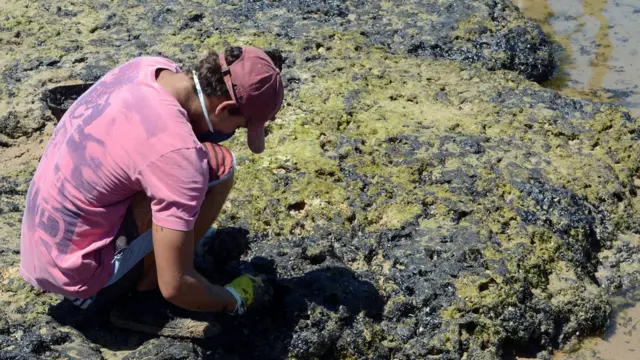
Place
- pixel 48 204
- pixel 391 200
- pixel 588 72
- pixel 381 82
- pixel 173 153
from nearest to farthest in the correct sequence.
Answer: pixel 173 153 < pixel 48 204 < pixel 391 200 < pixel 381 82 < pixel 588 72

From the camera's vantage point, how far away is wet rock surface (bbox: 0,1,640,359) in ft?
9.69

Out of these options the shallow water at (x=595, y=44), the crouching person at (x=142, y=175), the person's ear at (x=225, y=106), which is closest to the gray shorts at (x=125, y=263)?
the crouching person at (x=142, y=175)

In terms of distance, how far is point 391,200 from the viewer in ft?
11.6

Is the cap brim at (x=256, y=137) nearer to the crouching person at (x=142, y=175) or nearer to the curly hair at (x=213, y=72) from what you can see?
the crouching person at (x=142, y=175)

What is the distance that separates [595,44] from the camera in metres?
6.15

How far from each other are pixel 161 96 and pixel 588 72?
412cm

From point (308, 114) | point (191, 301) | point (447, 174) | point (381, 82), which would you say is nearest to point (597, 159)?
point (447, 174)

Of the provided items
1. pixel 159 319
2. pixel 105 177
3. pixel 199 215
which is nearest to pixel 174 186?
pixel 105 177

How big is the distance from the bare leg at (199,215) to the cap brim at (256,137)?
14 centimetres

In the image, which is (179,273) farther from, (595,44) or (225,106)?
(595,44)

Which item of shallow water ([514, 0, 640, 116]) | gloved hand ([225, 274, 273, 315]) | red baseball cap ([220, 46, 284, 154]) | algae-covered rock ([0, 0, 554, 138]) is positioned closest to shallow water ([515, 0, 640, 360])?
shallow water ([514, 0, 640, 116])

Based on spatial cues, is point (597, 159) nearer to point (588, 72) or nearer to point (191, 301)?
point (588, 72)

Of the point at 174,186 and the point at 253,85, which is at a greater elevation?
the point at 253,85

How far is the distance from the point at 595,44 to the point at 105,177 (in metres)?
4.69
